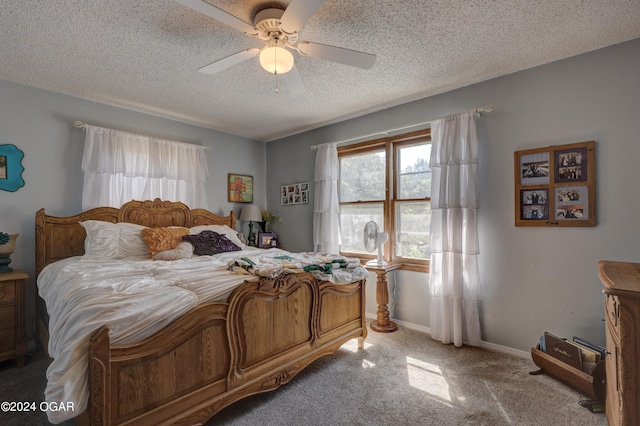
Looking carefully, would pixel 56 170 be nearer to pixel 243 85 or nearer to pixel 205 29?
pixel 243 85

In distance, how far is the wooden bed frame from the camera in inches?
54.6

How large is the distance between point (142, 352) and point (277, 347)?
35.4 inches

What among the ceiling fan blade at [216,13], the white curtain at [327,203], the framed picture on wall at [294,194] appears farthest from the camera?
the framed picture on wall at [294,194]

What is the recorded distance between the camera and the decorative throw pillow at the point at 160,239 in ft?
10.1

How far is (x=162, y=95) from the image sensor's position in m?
3.24

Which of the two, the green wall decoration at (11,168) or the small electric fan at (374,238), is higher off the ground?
the green wall decoration at (11,168)

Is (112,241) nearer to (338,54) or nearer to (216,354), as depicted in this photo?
(216,354)

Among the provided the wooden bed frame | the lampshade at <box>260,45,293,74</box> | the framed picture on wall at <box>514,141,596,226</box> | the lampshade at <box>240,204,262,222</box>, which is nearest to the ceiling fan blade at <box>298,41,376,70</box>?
the lampshade at <box>260,45,293,74</box>

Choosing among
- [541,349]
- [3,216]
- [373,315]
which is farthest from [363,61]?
[3,216]

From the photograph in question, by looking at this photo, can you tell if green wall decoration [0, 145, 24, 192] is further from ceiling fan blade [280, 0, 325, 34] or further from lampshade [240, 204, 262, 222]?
ceiling fan blade [280, 0, 325, 34]

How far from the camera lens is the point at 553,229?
8.32 ft

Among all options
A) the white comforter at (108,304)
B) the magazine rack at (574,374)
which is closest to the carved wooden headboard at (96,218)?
the white comforter at (108,304)

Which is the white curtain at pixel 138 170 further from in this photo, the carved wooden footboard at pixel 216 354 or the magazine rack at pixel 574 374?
the magazine rack at pixel 574 374

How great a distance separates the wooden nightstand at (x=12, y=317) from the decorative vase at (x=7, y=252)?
13 centimetres
